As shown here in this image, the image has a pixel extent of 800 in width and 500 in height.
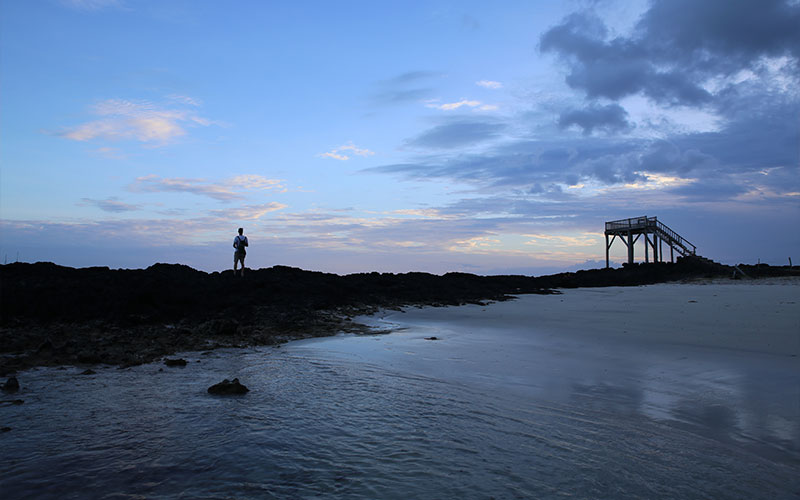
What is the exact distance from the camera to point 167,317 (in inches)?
425

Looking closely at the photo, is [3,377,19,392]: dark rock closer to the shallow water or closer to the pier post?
the shallow water

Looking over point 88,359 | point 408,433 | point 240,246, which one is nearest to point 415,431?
point 408,433

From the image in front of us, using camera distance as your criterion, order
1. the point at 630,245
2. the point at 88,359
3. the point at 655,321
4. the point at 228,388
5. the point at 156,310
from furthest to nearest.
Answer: the point at 630,245, the point at 156,310, the point at 655,321, the point at 88,359, the point at 228,388

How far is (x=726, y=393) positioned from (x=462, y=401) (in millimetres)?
2900

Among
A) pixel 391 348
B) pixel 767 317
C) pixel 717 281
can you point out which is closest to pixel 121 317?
pixel 391 348

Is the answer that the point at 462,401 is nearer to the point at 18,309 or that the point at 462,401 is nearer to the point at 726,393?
the point at 726,393

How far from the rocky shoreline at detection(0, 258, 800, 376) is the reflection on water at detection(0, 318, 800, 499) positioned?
1617 millimetres

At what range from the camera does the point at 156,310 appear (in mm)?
10969

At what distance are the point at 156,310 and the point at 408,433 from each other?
9.27 m

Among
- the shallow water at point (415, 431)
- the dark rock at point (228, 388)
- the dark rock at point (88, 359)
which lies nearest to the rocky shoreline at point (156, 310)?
the dark rock at point (88, 359)

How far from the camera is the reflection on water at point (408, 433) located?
9.44 ft

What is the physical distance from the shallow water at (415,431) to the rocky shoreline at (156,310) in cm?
149

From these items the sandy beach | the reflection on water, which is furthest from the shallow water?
the sandy beach

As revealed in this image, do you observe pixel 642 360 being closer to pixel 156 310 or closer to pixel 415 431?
pixel 415 431
